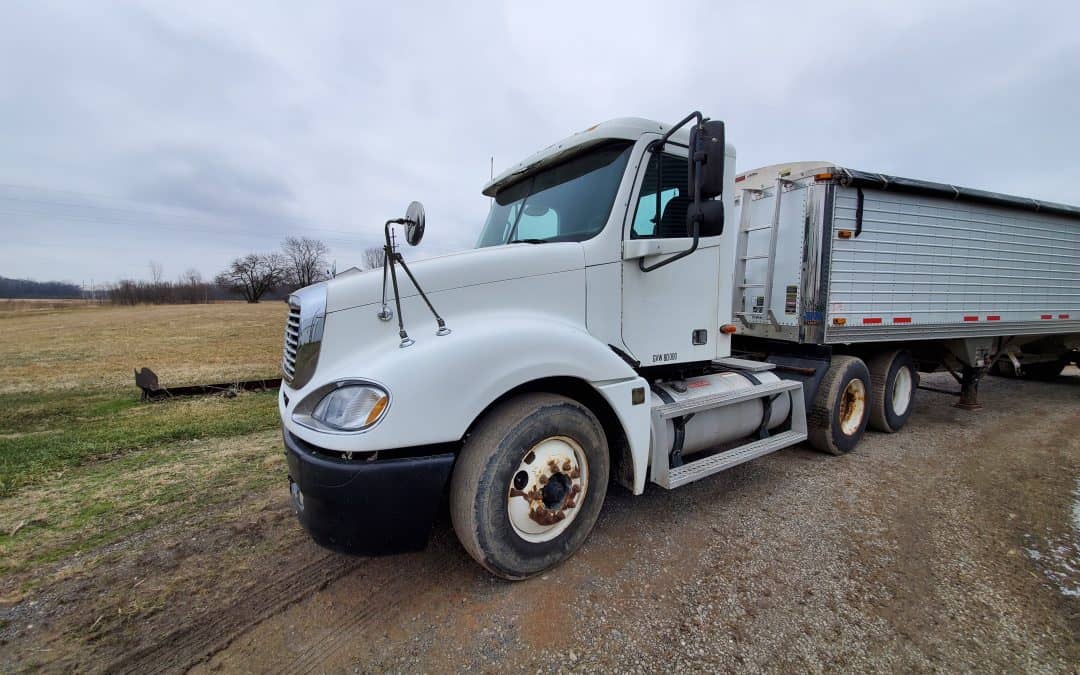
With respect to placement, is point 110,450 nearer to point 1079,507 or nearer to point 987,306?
point 1079,507

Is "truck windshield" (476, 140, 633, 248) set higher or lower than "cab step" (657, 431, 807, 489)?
higher

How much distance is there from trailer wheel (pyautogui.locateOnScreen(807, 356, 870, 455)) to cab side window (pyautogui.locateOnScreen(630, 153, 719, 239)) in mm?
2820

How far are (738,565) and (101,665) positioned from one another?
3.29m

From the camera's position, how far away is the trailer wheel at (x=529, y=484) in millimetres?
2320

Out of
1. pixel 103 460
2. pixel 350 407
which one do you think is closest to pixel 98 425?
pixel 103 460

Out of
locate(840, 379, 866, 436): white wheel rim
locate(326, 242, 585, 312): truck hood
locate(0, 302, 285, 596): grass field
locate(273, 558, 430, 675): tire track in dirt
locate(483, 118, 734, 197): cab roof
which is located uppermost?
locate(483, 118, 734, 197): cab roof

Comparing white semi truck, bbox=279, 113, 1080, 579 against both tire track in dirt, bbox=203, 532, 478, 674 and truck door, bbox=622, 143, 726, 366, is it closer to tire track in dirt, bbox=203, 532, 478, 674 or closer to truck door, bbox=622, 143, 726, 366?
truck door, bbox=622, 143, 726, 366

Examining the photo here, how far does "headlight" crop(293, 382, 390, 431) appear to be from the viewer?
2.06 m

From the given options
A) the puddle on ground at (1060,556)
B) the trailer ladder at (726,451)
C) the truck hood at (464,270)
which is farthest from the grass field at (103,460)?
the puddle on ground at (1060,556)

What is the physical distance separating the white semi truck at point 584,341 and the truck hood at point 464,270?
13mm

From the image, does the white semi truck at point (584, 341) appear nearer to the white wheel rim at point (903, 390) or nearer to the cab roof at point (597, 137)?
the cab roof at point (597, 137)

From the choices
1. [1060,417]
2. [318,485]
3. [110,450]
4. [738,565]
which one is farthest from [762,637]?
[1060,417]

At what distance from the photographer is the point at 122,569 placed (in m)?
2.68

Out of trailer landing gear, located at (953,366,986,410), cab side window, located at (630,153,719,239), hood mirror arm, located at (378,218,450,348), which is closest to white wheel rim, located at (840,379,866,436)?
trailer landing gear, located at (953,366,986,410)
